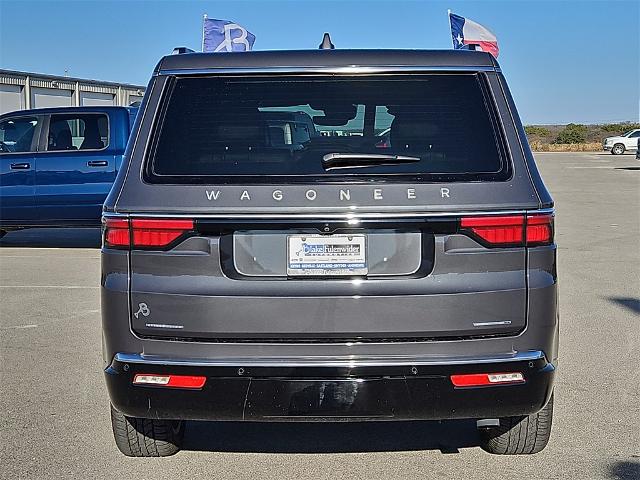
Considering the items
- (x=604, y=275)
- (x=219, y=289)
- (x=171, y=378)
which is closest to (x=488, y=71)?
(x=219, y=289)

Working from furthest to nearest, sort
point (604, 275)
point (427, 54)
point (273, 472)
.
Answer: point (604, 275) < point (273, 472) < point (427, 54)

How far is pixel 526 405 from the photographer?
3.79m

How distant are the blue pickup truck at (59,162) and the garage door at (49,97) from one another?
49.3ft

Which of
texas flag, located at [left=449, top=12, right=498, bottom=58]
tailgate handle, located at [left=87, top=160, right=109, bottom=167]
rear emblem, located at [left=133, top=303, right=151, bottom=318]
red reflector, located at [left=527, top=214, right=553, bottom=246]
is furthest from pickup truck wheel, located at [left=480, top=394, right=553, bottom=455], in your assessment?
texas flag, located at [left=449, top=12, right=498, bottom=58]

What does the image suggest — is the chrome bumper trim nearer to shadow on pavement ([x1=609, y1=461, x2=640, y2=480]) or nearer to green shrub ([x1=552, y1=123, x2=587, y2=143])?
shadow on pavement ([x1=609, y1=461, x2=640, y2=480])

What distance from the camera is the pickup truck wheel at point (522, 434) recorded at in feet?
14.3

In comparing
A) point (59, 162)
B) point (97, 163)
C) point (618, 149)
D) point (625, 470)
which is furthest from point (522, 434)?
point (618, 149)

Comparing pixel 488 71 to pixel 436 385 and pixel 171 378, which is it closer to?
pixel 436 385

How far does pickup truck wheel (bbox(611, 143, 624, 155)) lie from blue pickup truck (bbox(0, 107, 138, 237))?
47225 millimetres

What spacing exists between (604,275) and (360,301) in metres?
7.48

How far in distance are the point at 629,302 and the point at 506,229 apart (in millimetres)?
5597

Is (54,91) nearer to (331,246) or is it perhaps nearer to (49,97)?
(49,97)

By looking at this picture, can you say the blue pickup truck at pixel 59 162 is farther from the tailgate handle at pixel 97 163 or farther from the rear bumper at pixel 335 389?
the rear bumper at pixel 335 389

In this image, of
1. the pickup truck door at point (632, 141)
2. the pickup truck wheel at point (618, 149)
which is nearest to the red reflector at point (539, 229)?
the pickup truck door at point (632, 141)
